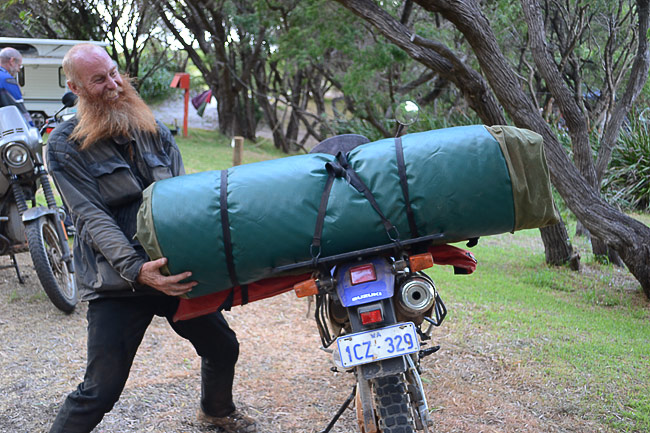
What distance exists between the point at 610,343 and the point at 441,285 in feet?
6.62

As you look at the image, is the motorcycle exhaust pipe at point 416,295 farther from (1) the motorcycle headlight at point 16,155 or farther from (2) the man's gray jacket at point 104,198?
(1) the motorcycle headlight at point 16,155

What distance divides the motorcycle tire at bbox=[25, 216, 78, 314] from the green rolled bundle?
9.79 feet

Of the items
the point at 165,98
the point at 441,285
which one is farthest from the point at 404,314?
the point at 165,98

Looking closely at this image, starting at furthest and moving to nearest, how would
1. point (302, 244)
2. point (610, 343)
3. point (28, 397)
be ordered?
point (610, 343)
point (28, 397)
point (302, 244)

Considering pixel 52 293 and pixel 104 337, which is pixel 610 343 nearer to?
pixel 104 337

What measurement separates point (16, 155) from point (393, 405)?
13.7ft

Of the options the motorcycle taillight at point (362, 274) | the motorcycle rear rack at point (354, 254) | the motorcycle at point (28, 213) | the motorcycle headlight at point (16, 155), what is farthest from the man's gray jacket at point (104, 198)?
the motorcycle headlight at point (16, 155)

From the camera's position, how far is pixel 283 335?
5.23 metres

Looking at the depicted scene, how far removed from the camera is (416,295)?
269 cm

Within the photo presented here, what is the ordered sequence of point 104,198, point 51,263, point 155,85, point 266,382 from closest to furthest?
point 104,198 < point 266,382 < point 51,263 < point 155,85

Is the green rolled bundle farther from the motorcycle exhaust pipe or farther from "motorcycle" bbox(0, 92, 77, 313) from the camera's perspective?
"motorcycle" bbox(0, 92, 77, 313)

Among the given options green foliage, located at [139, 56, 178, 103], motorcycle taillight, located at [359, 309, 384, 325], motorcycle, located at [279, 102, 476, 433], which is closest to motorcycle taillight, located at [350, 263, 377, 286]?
motorcycle, located at [279, 102, 476, 433]

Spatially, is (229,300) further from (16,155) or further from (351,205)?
(16,155)

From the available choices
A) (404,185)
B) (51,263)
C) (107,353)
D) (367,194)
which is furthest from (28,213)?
(404,185)
